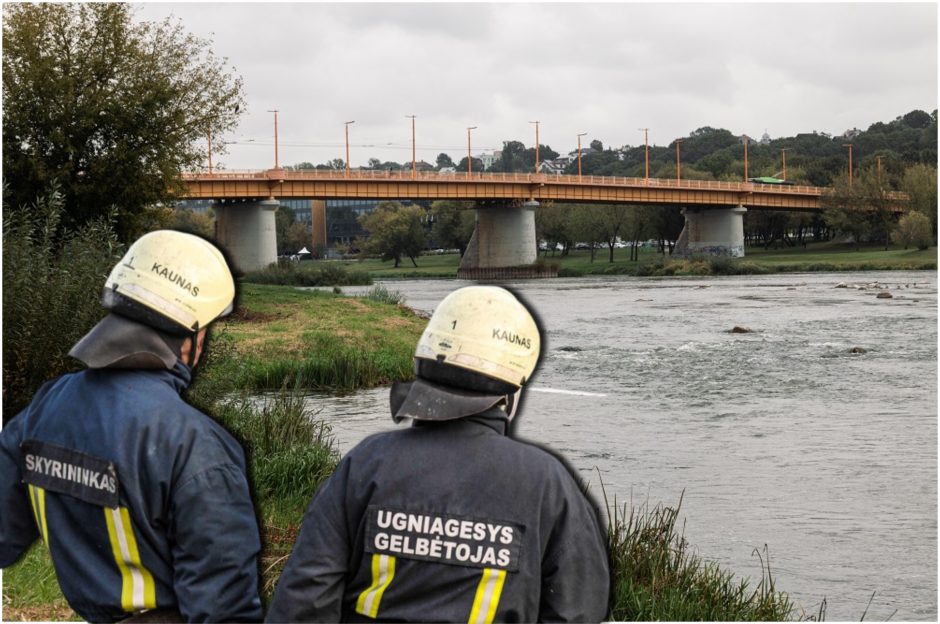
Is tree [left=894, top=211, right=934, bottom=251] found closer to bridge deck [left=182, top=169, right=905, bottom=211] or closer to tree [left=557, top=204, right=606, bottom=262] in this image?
bridge deck [left=182, top=169, right=905, bottom=211]

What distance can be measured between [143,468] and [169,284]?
0.55 metres

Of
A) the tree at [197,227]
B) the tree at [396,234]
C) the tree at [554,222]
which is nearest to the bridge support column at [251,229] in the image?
the tree at [396,234]

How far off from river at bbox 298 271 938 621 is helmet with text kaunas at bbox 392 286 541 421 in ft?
1.15

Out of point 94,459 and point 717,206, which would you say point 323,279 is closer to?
point 717,206

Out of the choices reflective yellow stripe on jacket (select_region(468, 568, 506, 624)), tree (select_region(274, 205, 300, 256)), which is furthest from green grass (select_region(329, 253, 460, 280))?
reflective yellow stripe on jacket (select_region(468, 568, 506, 624))

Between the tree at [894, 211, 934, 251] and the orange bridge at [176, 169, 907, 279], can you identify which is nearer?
the orange bridge at [176, 169, 907, 279]

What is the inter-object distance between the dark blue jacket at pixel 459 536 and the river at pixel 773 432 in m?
0.62

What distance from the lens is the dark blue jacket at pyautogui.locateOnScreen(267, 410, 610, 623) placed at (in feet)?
9.72

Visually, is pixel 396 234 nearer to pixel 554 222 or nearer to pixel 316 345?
pixel 554 222

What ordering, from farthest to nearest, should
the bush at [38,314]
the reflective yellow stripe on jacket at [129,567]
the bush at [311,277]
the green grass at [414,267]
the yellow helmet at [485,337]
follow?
the green grass at [414,267] → the bush at [311,277] → the bush at [38,314] → the reflective yellow stripe on jacket at [129,567] → the yellow helmet at [485,337]

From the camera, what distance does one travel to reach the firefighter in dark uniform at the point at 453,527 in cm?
296

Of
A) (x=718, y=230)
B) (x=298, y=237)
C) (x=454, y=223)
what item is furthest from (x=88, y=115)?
(x=298, y=237)

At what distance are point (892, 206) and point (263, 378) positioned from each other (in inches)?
3249

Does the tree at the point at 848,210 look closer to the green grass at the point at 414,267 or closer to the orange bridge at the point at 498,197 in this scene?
the orange bridge at the point at 498,197
